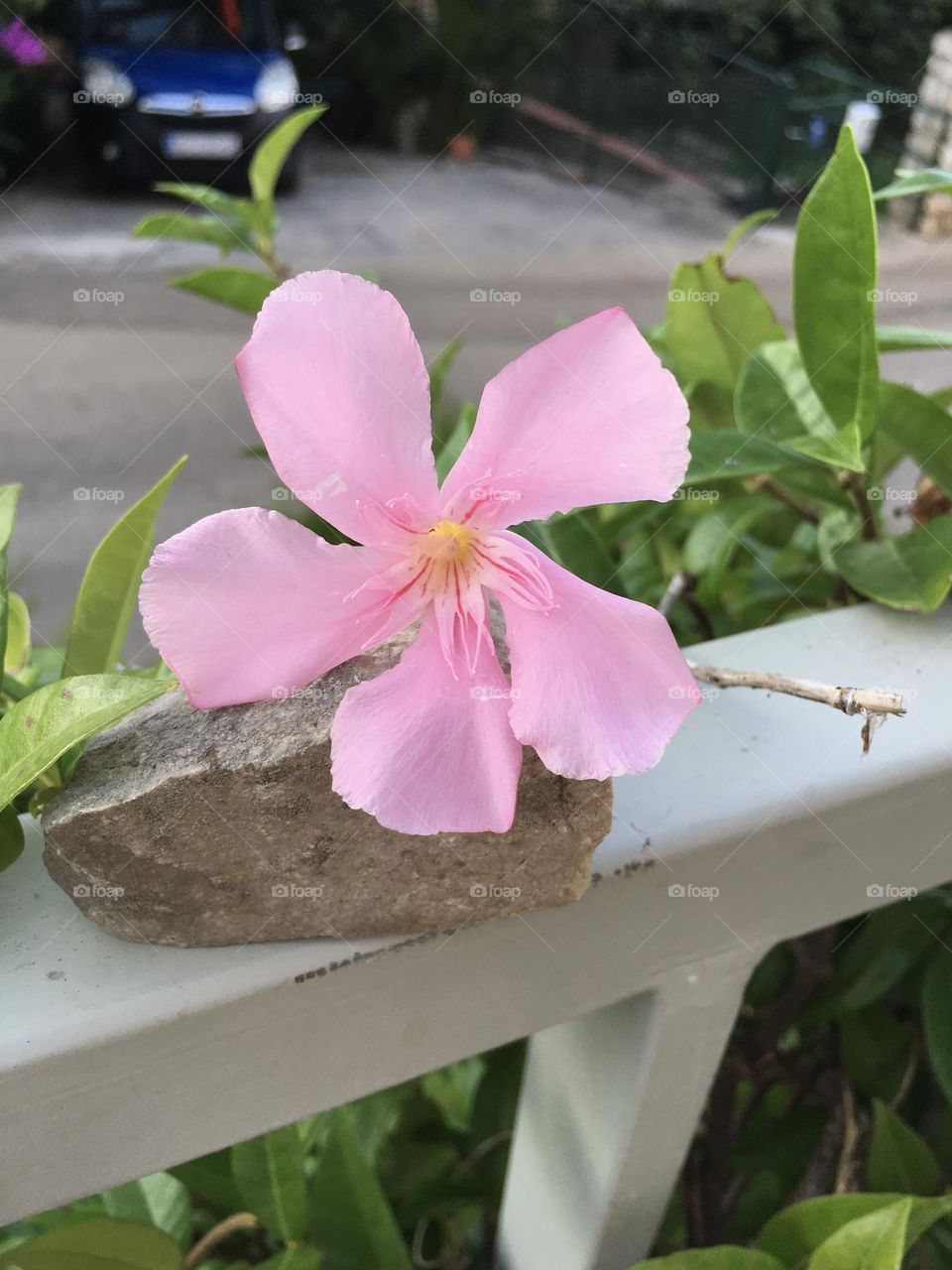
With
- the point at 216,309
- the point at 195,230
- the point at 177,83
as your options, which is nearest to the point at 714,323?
the point at 195,230

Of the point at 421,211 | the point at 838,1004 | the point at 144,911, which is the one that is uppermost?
the point at 144,911

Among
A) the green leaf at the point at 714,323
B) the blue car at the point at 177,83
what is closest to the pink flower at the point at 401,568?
the green leaf at the point at 714,323

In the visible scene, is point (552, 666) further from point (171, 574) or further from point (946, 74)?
point (946, 74)

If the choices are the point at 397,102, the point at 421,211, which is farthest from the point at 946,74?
A: the point at 397,102

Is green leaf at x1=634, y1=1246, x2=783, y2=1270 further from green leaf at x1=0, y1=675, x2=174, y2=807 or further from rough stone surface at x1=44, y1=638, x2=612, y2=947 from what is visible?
green leaf at x1=0, y1=675, x2=174, y2=807

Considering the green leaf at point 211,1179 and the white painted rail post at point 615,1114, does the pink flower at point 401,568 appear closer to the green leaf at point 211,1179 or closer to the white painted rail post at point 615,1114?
the white painted rail post at point 615,1114

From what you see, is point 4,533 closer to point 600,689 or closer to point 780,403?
point 600,689
